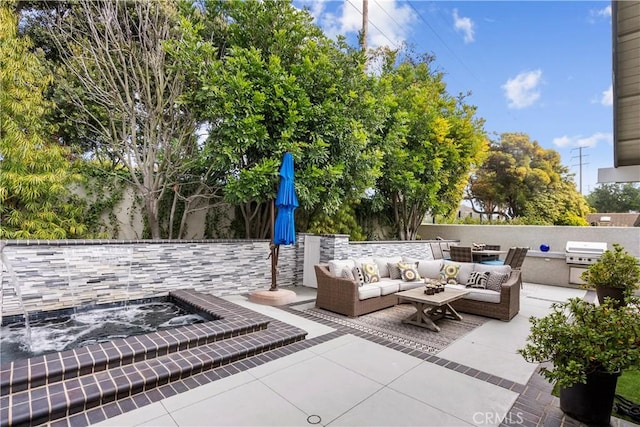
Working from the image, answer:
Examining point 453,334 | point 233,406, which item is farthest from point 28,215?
point 453,334

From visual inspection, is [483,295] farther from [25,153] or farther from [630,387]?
[25,153]

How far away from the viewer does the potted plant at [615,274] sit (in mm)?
5848

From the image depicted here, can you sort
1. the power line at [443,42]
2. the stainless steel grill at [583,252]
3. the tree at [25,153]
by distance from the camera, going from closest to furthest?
the tree at [25,153] → the stainless steel grill at [583,252] → the power line at [443,42]

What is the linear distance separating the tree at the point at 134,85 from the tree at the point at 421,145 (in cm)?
507

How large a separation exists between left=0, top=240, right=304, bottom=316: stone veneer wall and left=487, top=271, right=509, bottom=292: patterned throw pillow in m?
4.50

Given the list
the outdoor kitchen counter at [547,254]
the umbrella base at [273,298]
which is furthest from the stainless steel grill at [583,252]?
the umbrella base at [273,298]

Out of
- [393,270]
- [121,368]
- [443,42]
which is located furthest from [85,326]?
[443,42]

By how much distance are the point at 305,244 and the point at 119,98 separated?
496 centimetres

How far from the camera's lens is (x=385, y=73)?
31.8 ft

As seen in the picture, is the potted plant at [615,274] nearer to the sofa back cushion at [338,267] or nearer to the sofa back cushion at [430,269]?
the sofa back cushion at [430,269]

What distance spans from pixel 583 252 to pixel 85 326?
11122mm

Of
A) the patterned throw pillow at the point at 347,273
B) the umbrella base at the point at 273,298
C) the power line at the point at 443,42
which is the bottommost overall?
the umbrella base at the point at 273,298

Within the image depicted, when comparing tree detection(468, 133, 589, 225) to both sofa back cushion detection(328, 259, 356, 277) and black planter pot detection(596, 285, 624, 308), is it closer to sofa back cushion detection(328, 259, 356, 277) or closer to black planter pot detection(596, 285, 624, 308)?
black planter pot detection(596, 285, 624, 308)

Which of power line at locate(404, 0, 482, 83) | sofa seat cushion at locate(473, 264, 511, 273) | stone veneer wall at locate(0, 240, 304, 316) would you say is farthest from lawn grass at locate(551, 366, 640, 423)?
power line at locate(404, 0, 482, 83)
